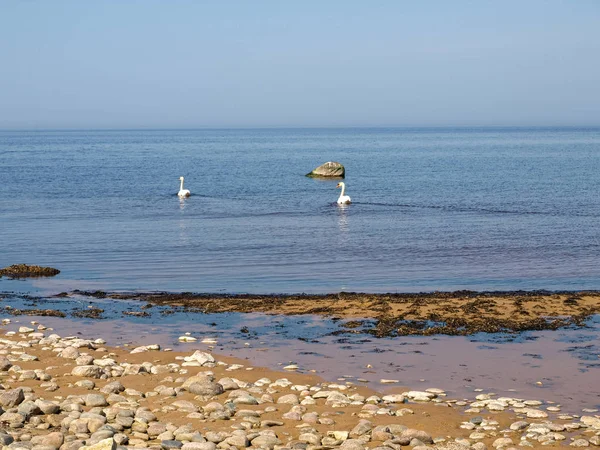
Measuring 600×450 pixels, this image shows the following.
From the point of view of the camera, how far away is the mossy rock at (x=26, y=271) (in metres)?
21.7

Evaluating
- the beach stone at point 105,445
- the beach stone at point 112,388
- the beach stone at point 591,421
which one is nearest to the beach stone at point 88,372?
the beach stone at point 112,388

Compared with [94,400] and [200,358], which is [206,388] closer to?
[94,400]

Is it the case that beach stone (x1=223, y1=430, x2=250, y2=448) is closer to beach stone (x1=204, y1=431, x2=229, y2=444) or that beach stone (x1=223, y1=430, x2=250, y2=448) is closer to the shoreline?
beach stone (x1=204, y1=431, x2=229, y2=444)

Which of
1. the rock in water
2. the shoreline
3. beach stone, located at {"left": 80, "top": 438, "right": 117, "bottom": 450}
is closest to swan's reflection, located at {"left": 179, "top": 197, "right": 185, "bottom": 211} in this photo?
the rock in water

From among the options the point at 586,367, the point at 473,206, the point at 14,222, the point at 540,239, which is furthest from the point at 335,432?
the point at 473,206

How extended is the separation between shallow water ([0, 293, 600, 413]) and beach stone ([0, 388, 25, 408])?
394 cm

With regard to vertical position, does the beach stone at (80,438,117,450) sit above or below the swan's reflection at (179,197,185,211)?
above

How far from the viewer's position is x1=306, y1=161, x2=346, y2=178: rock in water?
198 ft

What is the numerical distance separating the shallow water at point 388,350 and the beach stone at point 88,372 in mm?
2261

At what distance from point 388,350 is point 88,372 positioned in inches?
199

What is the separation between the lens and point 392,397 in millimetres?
10852

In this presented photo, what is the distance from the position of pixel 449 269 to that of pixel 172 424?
14.3m

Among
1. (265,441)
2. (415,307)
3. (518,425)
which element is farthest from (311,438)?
(415,307)

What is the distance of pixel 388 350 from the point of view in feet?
45.1
